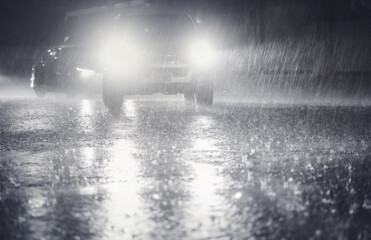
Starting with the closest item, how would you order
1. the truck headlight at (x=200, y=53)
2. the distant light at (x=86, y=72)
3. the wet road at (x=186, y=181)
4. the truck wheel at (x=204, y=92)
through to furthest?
the wet road at (x=186, y=181), the truck headlight at (x=200, y=53), the truck wheel at (x=204, y=92), the distant light at (x=86, y=72)

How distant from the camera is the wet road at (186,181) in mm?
3387

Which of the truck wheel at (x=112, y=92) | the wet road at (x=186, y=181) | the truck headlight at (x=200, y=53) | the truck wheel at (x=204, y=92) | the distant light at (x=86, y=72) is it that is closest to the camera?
the wet road at (x=186, y=181)

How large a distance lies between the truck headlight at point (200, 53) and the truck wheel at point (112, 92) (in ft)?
5.13

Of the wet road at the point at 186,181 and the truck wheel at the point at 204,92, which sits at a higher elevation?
the truck wheel at the point at 204,92

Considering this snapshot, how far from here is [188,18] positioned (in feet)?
43.6

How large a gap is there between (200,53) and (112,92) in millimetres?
1909

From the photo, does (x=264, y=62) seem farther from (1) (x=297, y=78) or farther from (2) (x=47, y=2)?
(2) (x=47, y=2)

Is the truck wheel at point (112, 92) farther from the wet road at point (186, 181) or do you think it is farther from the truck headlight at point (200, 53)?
the wet road at point (186, 181)

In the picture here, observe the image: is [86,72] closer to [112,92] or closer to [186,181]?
[112,92]

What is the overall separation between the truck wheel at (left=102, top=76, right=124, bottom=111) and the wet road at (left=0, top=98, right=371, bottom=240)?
3.17m

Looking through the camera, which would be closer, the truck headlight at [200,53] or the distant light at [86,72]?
the truck headlight at [200,53]

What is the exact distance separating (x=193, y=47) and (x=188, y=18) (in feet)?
3.99

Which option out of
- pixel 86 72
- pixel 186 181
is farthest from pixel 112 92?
pixel 186 181

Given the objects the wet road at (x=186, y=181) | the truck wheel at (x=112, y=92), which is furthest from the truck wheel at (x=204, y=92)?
the wet road at (x=186, y=181)
